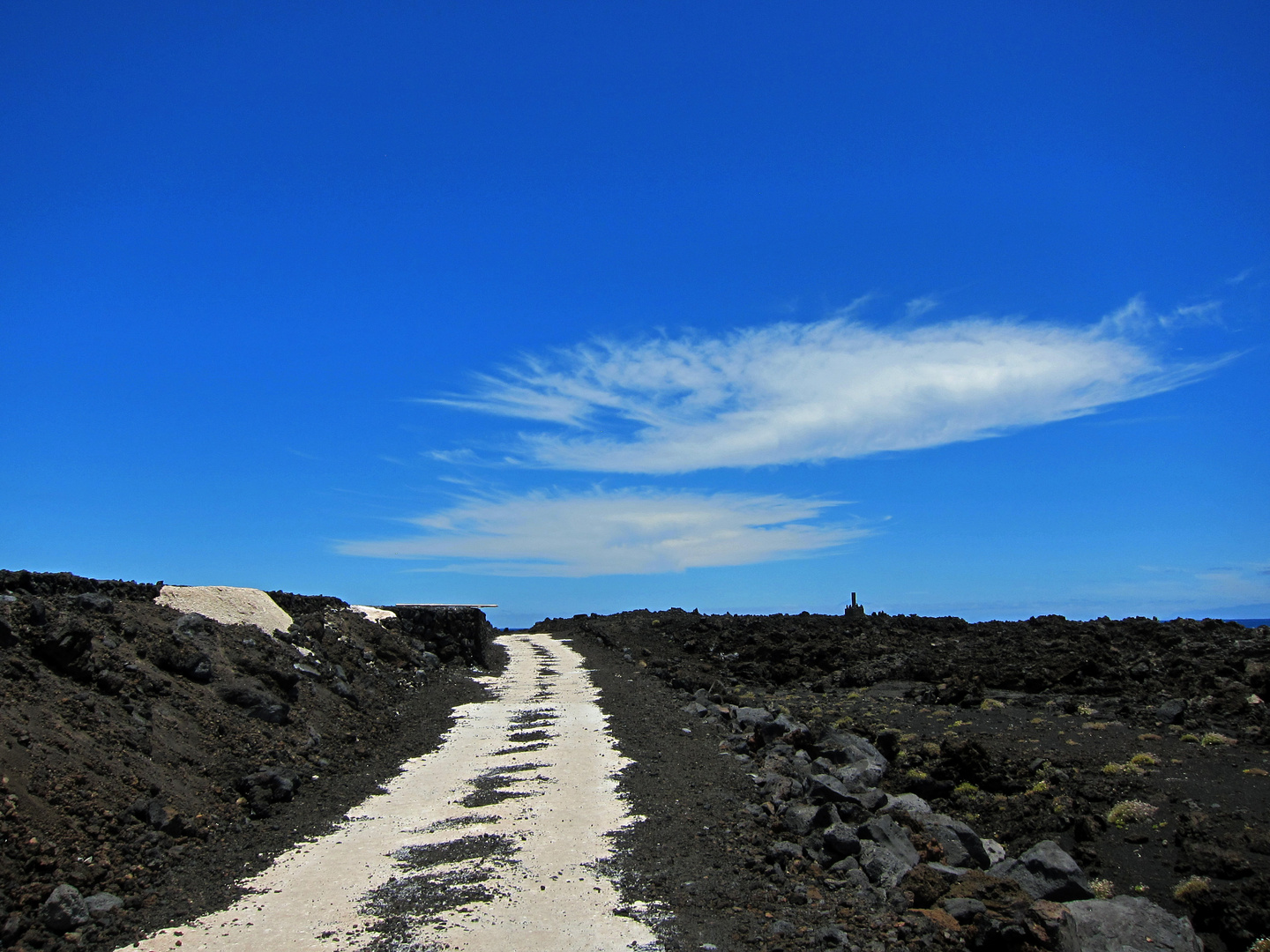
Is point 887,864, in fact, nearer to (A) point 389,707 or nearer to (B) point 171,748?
(B) point 171,748

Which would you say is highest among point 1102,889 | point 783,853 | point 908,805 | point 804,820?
point 804,820

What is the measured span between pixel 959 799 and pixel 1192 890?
414cm

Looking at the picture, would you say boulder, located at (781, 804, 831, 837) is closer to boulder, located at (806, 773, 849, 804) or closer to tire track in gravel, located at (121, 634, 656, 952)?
boulder, located at (806, 773, 849, 804)

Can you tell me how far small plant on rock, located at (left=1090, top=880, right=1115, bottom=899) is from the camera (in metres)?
10.4

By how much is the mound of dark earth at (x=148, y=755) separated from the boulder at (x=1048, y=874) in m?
8.58

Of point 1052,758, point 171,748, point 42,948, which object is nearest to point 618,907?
point 42,948

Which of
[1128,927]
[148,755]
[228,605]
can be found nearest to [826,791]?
[1128,927]

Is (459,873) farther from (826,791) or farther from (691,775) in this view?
(691,775)

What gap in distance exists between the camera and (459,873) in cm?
900

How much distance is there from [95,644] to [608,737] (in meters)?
9.34

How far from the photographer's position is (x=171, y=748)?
36.7ft

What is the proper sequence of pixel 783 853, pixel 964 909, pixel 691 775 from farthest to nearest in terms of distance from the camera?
pixel 691 775, pixel 783 853, pixel 964 909

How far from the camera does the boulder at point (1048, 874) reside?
937 cm

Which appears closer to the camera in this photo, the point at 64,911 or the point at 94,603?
the point at 64,911
